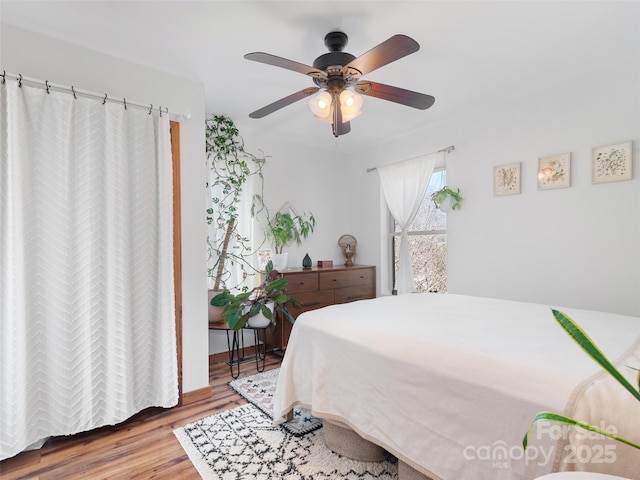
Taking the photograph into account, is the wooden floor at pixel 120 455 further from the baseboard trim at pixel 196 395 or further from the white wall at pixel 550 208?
the white wall at pixel 550 208

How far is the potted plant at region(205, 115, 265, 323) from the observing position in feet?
Result: 10.9

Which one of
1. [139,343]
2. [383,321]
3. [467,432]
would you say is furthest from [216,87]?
[467,432]

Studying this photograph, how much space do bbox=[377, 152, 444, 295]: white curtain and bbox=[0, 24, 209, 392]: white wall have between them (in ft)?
7.13

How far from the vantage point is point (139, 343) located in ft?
7.22

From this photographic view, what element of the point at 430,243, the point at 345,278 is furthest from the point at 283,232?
the point at 430,243

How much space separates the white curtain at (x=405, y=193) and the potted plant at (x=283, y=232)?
1.09m

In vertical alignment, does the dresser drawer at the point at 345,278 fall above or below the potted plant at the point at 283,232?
below

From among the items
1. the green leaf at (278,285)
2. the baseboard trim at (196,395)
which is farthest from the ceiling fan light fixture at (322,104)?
the baseboard trim at (196,395)

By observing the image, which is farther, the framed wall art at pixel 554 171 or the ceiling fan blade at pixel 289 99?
the framed wall art at pixel 554 171

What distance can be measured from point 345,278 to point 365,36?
254cm

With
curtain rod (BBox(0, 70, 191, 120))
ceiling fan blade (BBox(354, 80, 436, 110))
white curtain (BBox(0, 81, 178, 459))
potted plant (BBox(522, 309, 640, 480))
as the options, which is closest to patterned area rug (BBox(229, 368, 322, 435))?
white curtain (BBox(0, 81, 178, 459))

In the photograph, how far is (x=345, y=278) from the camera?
389 centimetres

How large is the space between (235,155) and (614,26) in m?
3.06

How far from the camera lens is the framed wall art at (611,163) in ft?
7.48
